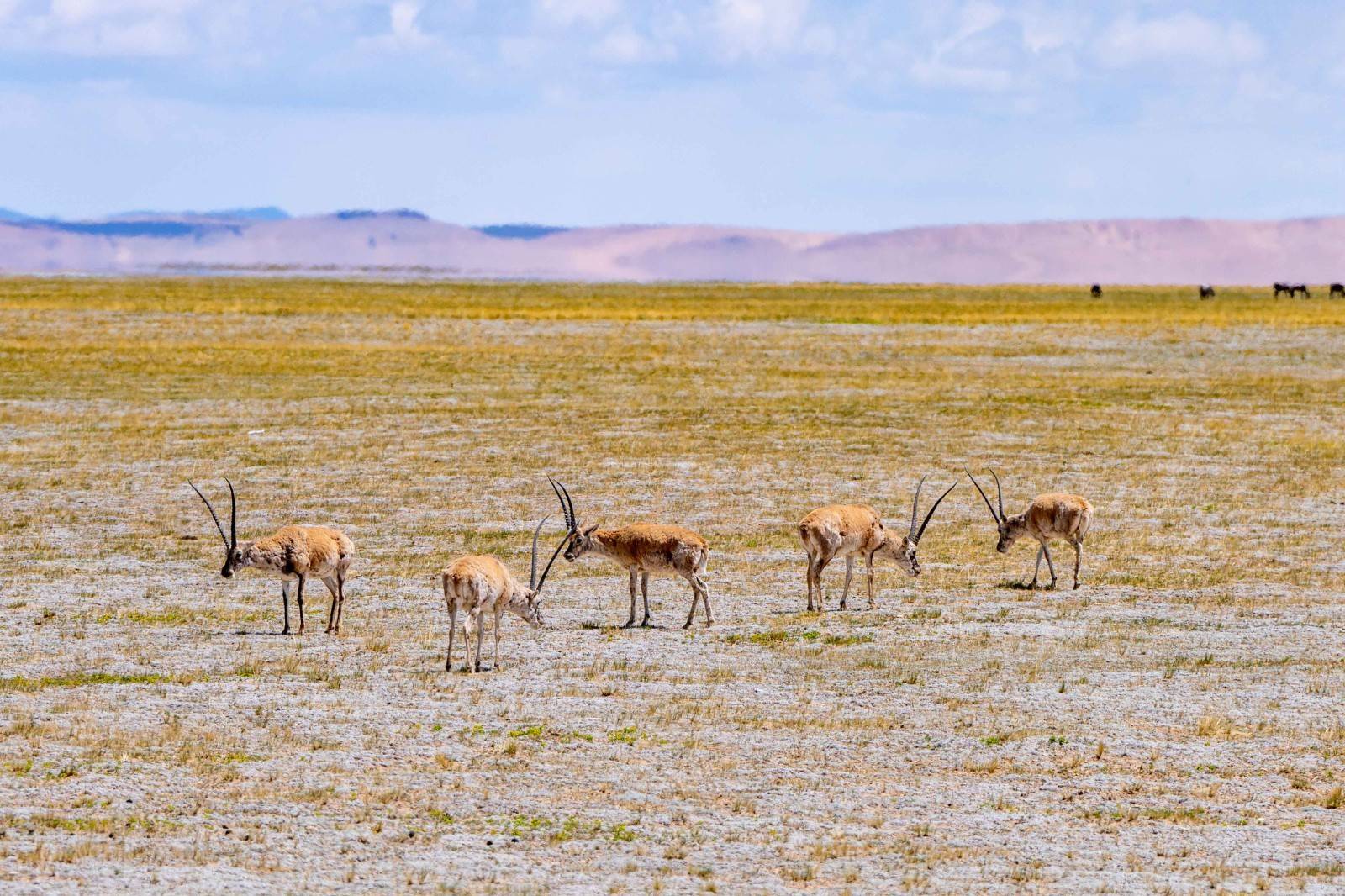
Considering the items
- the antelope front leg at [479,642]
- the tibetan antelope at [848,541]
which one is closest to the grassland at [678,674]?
the antelope front leg at [479,642]

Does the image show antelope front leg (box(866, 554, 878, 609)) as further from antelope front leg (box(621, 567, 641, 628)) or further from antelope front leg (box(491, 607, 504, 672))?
antelope front leg (box(491, 607, 504, 672))

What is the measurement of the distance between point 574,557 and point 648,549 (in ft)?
2.74

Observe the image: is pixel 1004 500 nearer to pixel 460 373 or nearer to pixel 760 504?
pixel 760 504

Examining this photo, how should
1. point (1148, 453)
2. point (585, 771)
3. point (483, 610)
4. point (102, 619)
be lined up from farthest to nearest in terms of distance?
point (1148, 453), point (102, 619), point (483, 610), point (585, 771)

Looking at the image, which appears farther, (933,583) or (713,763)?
(933,583)

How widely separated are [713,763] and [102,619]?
8199 mm

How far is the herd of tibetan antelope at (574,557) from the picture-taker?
15.7m

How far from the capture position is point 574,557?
17859mm

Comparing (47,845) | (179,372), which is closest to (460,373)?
(179,372)

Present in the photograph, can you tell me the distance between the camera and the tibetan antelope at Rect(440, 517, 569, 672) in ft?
50.1

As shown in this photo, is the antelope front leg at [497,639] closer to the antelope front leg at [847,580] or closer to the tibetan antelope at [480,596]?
the tibetan antelope at [480,596]

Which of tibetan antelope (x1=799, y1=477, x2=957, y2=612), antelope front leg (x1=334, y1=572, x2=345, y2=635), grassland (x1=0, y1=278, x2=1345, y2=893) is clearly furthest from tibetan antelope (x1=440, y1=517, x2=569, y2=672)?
tibetan antelope (x1=799, y1=477, x2=957, y2=612)

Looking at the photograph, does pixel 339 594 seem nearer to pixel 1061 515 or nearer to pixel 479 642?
pixel 479 642

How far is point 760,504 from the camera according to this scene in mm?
27203
